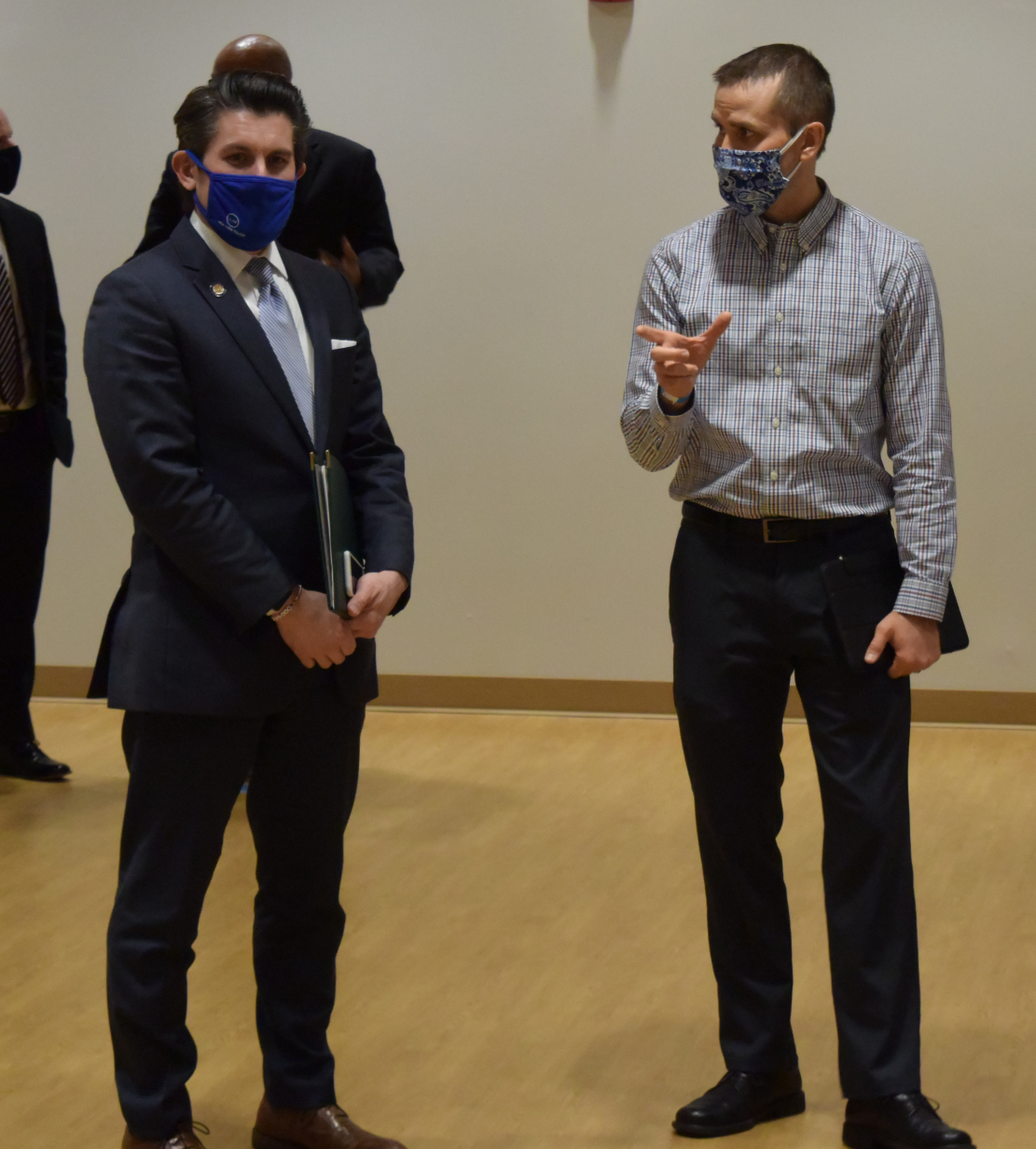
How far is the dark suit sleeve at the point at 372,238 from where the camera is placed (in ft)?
12.0

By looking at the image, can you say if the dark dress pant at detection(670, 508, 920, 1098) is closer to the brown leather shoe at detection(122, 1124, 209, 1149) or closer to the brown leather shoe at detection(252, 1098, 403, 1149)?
the brown leather shoe at detection(252, 1098, 403, 1149)

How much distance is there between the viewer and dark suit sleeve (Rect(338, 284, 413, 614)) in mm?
2211

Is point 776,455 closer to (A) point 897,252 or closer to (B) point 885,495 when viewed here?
(B) point 885,495

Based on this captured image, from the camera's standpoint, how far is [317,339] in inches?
85.5

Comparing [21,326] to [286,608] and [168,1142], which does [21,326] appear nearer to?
[286,608]

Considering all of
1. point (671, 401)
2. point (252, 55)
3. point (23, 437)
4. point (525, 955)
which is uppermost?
point (252, 55)

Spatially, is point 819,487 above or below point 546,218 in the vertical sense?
below

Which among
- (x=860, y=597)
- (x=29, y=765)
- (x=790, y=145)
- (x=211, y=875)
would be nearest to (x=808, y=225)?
(x=790, y=145)

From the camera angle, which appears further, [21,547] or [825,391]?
[21,547]

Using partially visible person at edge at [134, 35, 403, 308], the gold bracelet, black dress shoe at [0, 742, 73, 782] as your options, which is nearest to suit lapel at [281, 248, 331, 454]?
the gold bracelet

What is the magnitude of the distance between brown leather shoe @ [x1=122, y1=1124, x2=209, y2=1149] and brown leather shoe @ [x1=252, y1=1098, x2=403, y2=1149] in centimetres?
15

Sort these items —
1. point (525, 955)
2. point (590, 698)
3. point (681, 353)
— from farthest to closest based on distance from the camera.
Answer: point (590, 698) → point (525, 955) → point (681, 353)

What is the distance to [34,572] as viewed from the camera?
4418 mm

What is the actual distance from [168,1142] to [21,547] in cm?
261
